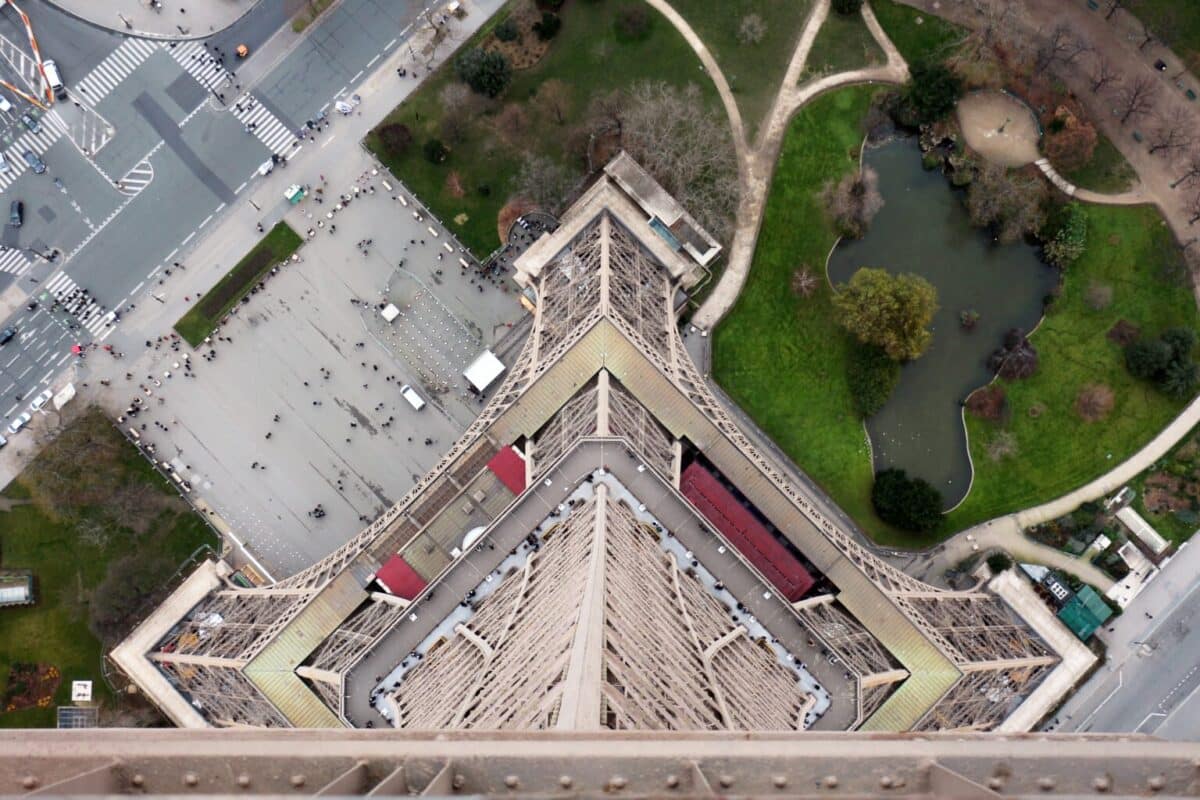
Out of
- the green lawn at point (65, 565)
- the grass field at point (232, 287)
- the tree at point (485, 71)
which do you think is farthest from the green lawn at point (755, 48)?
the green lawn at point (65, 565)

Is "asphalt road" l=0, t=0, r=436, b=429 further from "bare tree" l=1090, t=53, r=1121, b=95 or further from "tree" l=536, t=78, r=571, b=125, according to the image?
"bare tree" l=1090, t=53, r=1121, b=95


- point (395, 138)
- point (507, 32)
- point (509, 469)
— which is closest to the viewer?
point (509, 469)

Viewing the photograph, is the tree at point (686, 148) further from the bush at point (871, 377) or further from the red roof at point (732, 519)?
the red roof at point (732, 519)

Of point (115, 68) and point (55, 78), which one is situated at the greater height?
point (115, 68)

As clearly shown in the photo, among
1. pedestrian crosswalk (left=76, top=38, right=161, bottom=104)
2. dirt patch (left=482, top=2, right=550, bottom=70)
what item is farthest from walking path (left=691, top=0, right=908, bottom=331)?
pedestrian crosswalk (left=76, top=38, right=161, bottom=104)

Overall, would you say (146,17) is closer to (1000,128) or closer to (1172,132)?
(1000,128)

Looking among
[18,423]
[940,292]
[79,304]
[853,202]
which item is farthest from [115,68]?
[940,292]
